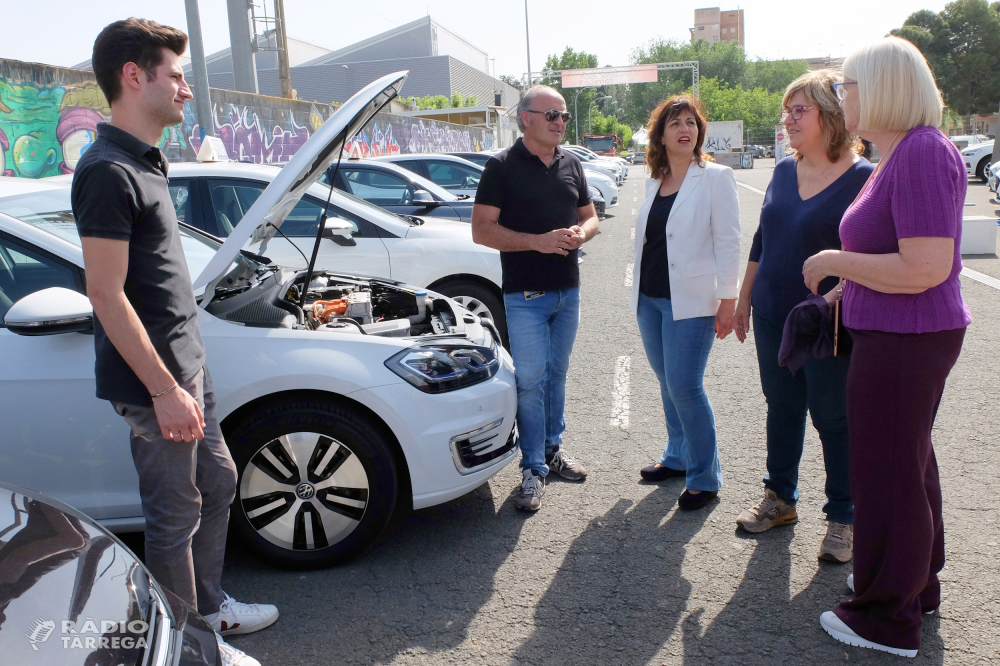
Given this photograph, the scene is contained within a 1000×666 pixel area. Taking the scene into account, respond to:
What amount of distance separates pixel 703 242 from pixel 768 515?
1219 millimetres

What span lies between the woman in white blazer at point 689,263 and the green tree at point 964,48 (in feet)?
221

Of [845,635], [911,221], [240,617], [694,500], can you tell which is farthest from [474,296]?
[911,221]

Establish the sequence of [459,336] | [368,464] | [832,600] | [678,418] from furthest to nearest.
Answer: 1. [678,418]
2. [459,336]
3. [368,464]
4. [832,600]

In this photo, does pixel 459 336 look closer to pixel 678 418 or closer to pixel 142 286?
pixel 678 418

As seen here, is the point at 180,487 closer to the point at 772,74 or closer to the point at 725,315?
the point at 725,315

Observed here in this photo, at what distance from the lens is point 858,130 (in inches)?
92.4

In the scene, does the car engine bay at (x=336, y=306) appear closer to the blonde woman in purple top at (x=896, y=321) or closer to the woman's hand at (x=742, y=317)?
the woman's hand at (x=742, y=317)

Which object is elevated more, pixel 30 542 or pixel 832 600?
pixel 30 542

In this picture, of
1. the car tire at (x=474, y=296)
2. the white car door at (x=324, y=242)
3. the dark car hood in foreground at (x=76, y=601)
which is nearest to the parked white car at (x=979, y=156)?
the car tire at (x=474, y=296)

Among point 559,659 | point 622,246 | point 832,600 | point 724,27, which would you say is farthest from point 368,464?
point 724,27

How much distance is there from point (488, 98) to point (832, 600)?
73.6m

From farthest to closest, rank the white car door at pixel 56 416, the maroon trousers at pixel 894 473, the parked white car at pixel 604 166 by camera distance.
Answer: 1. the parked white car at pixel 604 166
2. the white car door at pixel 56 416
3. the maroon trousers at pixel 894 473

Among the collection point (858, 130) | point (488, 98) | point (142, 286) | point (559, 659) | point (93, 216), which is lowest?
point (559, 659)

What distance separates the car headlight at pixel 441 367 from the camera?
3090 millimetres
